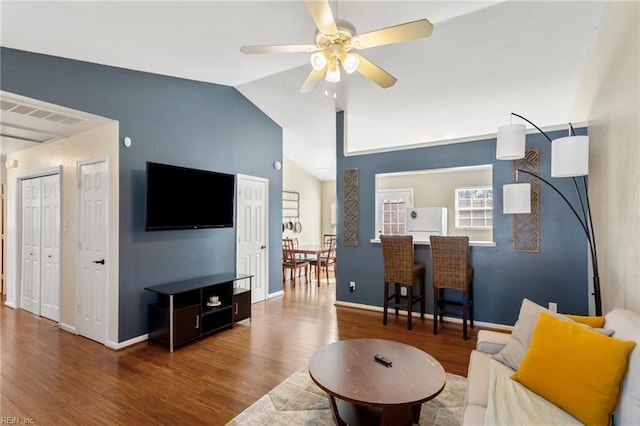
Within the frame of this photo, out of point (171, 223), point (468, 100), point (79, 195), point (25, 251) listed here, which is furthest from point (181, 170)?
point (468, 100)

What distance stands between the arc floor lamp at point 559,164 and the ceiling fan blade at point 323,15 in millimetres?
→ 1802

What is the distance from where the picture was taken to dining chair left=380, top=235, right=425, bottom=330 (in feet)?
13.0

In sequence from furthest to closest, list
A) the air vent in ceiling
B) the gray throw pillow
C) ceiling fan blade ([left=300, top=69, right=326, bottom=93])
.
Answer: the air vent in ceiling < ceiling fan blade ([left=300, top=69, right=326, bottom=93]) < the gray throw pillow

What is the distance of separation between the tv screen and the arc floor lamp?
3.30 m

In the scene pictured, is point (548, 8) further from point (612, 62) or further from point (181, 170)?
Result: point (181, 170)

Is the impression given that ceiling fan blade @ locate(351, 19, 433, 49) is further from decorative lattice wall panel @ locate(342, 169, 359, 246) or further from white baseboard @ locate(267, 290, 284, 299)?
white baseboard @ locate(267, 290, 284, 299)

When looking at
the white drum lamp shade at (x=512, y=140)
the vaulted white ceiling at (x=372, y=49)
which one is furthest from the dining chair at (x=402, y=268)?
the vaulted white ceiling at (x=372, y=49)

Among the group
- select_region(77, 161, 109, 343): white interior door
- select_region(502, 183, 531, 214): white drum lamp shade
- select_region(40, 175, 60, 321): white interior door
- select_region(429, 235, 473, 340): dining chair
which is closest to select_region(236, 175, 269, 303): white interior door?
select_region(77, 161, 109, 343): white interior door

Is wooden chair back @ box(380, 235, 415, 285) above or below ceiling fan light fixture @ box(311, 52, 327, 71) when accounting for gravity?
below

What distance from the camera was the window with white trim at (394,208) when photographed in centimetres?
792

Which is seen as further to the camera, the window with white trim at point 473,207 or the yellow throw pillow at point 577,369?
the window with white trim at point 473,207

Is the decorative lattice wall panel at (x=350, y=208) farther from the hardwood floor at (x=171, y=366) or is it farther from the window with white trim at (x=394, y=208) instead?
the window with white trim at (x=394, y=208)

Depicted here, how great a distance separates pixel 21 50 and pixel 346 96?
3556 mm

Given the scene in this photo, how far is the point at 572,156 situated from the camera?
2.47 m
